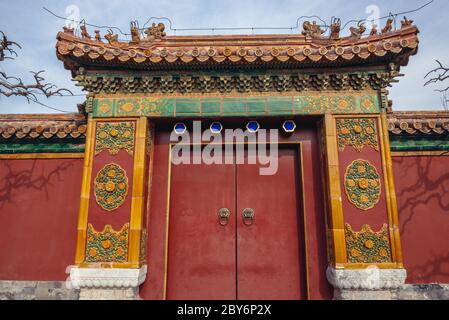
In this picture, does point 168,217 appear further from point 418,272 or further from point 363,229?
point 418,272

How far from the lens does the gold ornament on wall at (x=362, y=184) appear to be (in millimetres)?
5277

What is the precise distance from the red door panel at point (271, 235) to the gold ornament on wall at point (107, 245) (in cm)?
211

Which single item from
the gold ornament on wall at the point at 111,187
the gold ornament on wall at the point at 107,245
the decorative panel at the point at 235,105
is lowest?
the gold ornament on wall at the point at 107,245

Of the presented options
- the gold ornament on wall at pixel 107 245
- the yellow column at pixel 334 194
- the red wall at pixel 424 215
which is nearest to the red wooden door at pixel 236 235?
the yellow column at pixel 334 194

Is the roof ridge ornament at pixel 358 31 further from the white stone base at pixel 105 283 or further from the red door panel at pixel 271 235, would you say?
the white stone base at pixel 105 283

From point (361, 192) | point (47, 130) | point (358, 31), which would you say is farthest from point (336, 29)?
point (47, 130)

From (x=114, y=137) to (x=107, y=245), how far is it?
1993 millimetres

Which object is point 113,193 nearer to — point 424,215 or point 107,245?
point 107,245

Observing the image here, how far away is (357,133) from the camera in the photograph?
5.57 metres

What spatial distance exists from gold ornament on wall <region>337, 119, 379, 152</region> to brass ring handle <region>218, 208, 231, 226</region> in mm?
2443

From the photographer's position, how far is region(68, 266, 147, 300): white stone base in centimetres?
495

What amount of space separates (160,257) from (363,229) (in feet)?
12.1
